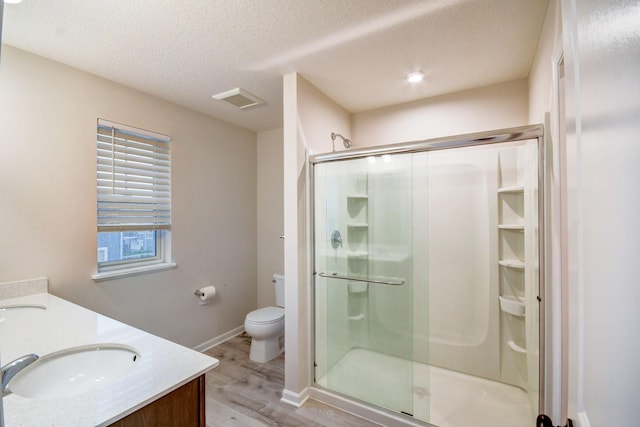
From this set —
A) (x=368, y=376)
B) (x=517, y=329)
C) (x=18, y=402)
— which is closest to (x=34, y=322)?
(x=18, y=402)

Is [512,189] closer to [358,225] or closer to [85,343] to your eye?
[358,225]

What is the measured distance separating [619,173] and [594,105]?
179 mm

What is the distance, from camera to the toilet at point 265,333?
2707mm

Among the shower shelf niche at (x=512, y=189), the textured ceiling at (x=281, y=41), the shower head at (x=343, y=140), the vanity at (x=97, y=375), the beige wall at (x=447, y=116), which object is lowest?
the vanity at (x=97, y=375)

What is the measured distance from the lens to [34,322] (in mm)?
1467

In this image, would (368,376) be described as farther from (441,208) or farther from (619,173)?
(619,173)

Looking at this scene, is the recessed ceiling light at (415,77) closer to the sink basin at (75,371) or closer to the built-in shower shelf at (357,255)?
the built-in shower shelf at (357,255)

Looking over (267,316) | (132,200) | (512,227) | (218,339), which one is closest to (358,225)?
(512,227)

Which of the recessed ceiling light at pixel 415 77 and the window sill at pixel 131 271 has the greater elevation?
the recessed ceiling light at pixel 415 77

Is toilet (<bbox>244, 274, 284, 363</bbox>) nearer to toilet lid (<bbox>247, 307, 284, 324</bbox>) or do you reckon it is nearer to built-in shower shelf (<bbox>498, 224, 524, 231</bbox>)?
toilet lid (<bbox>247, 307, 284, 324</bbox>)

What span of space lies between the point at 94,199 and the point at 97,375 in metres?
1.48

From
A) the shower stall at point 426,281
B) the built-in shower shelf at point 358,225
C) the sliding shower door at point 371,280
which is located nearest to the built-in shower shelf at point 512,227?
the shower stall at point 426,281

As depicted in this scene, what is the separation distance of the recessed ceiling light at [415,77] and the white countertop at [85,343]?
7.18ft

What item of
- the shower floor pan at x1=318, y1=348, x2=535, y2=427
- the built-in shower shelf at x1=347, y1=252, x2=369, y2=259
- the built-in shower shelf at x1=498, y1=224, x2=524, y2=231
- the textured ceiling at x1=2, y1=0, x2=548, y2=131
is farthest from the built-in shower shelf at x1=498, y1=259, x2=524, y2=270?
the textured ceiling at x1=2, y1=0, x2=548, y2=131
